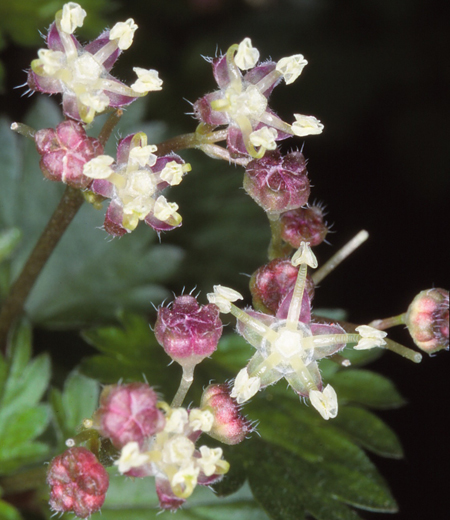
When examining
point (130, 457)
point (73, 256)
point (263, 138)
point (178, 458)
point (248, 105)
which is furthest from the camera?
point (73, 256)

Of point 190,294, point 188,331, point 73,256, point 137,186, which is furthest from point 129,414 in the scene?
point 73,256

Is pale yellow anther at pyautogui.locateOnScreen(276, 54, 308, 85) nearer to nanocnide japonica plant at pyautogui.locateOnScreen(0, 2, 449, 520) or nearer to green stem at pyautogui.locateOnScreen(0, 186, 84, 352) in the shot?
nanocnide japonica plant at pyautogui.locateOnScreen(0, 2, 449, 520)

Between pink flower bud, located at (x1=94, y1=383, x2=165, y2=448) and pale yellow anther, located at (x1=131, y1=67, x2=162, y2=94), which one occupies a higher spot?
pale yellow anther, located at (x1=131, y1=67, x2=162, y2=94)

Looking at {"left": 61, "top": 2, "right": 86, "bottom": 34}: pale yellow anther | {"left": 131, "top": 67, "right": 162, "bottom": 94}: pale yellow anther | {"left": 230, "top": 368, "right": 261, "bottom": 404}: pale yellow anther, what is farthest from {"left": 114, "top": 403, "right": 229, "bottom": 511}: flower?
Result: {"left": 61, "top": 2, "right": 86, "bottom": 34}: pale yellow anther

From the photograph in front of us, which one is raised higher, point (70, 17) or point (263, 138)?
point (70, 17)

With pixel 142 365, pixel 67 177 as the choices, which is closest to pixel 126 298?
pixel 142 365

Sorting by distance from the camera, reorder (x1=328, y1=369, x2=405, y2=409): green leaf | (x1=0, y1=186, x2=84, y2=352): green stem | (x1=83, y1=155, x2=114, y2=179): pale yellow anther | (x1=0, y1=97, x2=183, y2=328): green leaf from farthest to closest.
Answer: (x1=0, y1=97, x2=183, y2=328): green leaf < (x1=328, y1=369, x2=405, y2=409): green leaf < (x1=0, y1=186, x2=84, y2=352): green stem < (x1=83, y1=155, x2=114, y2=179): pale yellow anther

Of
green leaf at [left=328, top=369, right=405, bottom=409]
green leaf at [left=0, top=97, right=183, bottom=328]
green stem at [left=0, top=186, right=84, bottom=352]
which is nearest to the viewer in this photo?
green stem at [left=0, top=186, right=84, bottom=352]

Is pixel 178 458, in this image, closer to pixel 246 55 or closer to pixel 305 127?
pixel 305 127
